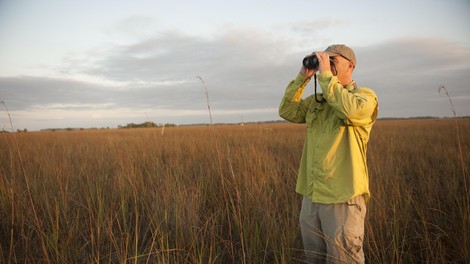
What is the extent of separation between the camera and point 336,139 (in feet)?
5.55

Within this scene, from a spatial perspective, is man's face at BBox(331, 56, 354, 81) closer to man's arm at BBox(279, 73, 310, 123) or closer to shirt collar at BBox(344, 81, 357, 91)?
shirt collar at BBox(344, 81, 357, 91)

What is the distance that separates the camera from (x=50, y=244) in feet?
6.91

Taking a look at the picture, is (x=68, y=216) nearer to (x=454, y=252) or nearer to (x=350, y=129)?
(x=350, y=129)

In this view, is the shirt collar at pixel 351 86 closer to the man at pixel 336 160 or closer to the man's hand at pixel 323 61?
the man at pixel 336 160

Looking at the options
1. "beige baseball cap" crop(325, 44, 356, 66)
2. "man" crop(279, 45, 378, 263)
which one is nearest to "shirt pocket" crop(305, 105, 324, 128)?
"man" crop(279, 45, 378, 263)

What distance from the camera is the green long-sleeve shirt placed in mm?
1501

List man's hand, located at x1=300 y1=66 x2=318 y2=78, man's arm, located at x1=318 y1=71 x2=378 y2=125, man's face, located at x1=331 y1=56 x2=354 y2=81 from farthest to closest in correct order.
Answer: man's hand, located at x1=300 y1=66 x2=318 y2=78 → man's face, located at x1=331 y1=56 x2=354 y2=81 → man's arm, located at x1=318 y1=71 x2=378 y2=125

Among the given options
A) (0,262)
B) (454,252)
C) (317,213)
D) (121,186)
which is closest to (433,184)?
(454,252)

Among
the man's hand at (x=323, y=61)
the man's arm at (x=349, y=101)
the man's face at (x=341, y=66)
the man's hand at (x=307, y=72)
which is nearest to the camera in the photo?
the man's arm at (x=349, y=101)

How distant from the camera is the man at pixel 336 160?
153 cm

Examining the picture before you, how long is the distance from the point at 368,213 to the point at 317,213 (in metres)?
1.14

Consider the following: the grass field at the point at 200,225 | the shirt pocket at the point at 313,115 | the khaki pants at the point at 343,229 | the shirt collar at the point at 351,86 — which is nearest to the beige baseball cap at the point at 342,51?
the shirt collar at the point at 351,86

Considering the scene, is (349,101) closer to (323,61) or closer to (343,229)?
(323,61)

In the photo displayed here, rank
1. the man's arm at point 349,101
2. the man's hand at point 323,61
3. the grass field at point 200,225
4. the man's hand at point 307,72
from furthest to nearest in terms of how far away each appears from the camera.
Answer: the grass field at point 200,225, the man's hand at point 307,72, the man's hand at point 323,61, the man's arm at point 349,101
